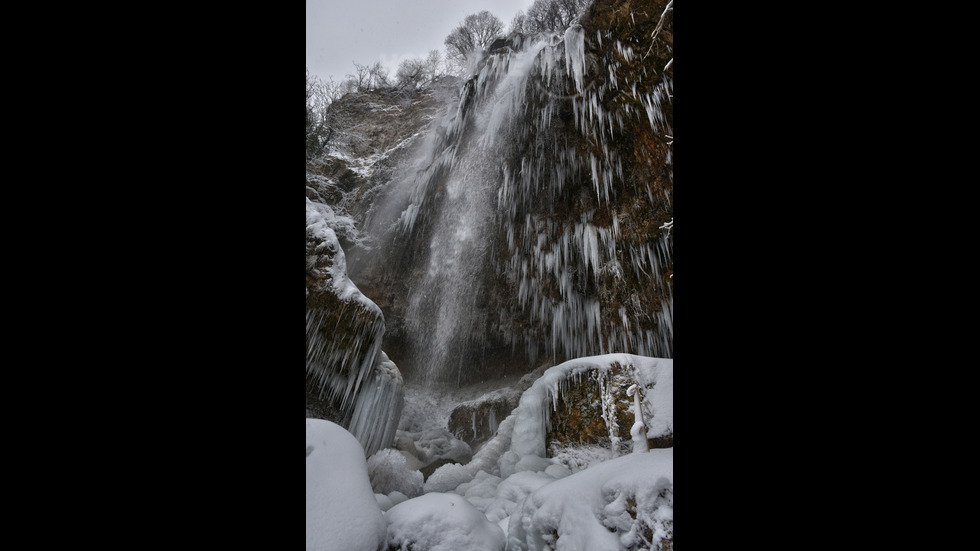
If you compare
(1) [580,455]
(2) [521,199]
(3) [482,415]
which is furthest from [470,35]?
(1) [580,455]

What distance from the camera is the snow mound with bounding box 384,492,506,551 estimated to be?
113 inches

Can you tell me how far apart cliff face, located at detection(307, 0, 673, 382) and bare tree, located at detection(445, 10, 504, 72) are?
1.16 meters

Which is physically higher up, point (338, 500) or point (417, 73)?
point (417, 73)

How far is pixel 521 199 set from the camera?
31.4 ft

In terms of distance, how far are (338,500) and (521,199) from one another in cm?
800

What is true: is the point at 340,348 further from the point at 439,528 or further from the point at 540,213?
the point at 540,213

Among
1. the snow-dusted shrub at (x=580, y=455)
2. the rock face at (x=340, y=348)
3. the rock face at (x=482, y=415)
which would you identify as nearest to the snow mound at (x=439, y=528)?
the snow-dusted shrub at (x=580, y=455)

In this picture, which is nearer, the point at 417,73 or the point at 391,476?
the point at 391,476

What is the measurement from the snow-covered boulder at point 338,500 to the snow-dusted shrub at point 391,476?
8.36 feet

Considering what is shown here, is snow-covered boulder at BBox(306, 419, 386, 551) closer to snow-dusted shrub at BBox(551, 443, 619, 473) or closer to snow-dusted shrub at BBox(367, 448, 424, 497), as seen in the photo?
snow-dusted shrub at BBox(367, 448, 424, 497)

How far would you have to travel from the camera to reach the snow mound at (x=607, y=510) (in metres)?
2.38
